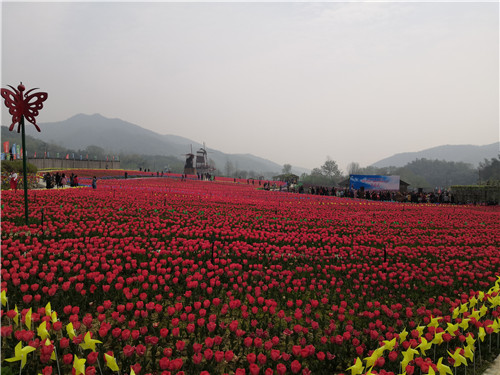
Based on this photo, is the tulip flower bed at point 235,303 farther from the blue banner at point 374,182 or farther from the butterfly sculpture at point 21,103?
the blue banner at point 374,182

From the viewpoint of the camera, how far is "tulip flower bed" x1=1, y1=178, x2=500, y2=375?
433 cm

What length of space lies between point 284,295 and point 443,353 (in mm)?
3193

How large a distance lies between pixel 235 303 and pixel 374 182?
49592 millimetres

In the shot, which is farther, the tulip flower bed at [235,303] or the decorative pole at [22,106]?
the decorative pole at [22,106]

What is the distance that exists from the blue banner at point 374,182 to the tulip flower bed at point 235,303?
37.0 meters

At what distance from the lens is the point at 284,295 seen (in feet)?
23.9

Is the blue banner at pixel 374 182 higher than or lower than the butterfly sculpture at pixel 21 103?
lower

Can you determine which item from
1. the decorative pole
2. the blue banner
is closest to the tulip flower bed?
the decorative pole

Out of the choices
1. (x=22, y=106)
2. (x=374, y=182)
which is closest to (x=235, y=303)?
(x=22, y=106)

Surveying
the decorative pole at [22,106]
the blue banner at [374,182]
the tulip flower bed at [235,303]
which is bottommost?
the tulip flower bed at [235,303]

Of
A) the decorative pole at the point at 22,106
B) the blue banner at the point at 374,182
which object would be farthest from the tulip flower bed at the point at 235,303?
the blue banner at the point at 374,182

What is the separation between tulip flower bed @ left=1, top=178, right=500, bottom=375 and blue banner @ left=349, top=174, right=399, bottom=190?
121 feet

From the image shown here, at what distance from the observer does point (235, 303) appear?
231 inches

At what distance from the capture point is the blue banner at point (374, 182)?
1998 inches
